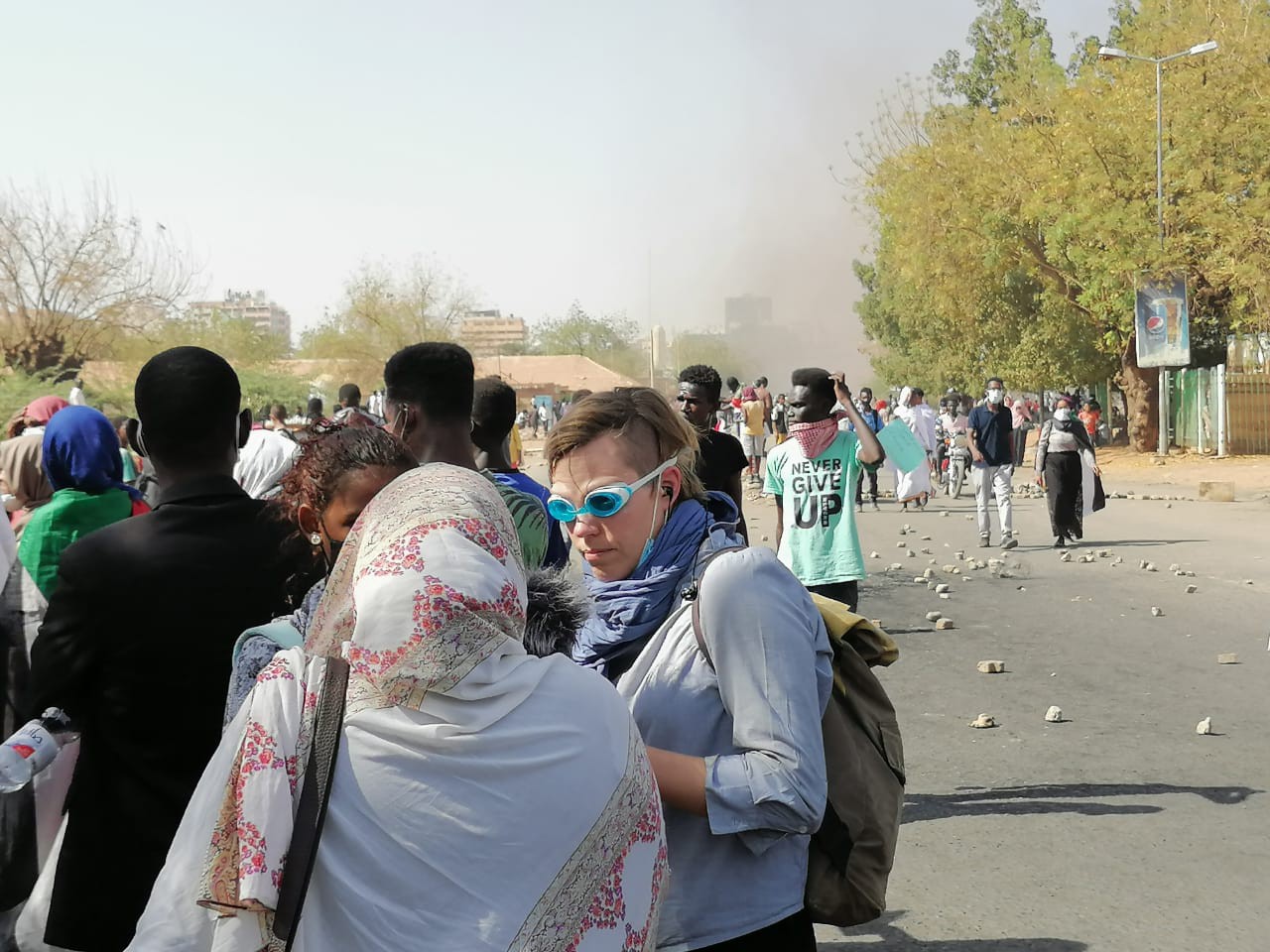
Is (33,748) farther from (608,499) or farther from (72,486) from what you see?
(72,486)

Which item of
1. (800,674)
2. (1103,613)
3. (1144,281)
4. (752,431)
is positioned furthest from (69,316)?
(800,674)

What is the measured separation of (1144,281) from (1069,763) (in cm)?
2877

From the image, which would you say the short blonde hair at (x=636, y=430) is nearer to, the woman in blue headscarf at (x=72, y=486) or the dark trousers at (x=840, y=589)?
the woman in blue headscarf at (x=72, y=486)

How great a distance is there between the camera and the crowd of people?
81.0 inches

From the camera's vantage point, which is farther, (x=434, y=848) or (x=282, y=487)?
(x=282, y=487)

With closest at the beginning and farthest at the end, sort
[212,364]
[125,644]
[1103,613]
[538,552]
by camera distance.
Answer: [125,644] < [212,364] < [538,552] < [1103,613]

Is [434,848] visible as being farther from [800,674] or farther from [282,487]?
[282,487]

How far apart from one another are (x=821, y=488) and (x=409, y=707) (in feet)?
20.5

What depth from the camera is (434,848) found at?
208 centimetres

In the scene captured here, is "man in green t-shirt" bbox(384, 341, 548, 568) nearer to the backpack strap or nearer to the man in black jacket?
the man in black jacket

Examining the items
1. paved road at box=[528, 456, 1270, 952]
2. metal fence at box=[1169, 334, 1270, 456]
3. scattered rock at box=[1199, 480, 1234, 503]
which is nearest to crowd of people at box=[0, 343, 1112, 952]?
paved road at box=[528, 456, 1270, 952]

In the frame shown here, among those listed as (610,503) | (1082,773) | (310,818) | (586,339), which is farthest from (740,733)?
(586,339)

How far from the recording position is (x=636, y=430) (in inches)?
113

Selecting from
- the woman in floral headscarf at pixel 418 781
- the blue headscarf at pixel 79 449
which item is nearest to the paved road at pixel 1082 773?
the blue headscarf at pixel 79 449
